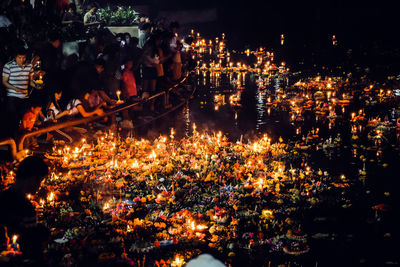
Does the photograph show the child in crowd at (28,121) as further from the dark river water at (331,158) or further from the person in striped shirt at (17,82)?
the dark river water at (331,158)

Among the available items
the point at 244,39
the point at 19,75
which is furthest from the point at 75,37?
the point at 244,39

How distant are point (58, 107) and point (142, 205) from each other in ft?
16.0

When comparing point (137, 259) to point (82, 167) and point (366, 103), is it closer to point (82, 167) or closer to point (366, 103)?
point (82, 167)

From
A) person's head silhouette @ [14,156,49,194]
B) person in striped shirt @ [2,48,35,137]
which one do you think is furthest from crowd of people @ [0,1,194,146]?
person's head silhouette @ [14,156,49,194]

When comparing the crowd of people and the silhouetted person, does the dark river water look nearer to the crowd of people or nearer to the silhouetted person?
the crowd of people

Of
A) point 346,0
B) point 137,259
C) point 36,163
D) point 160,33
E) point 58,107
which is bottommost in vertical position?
point 137,259

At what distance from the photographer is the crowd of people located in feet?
30.5

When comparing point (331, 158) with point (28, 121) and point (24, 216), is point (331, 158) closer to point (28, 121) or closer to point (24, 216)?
point (28, 121)

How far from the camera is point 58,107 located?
35.7 ft

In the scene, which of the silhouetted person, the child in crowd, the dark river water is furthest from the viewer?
the child in crowd

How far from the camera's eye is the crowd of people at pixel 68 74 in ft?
30.5

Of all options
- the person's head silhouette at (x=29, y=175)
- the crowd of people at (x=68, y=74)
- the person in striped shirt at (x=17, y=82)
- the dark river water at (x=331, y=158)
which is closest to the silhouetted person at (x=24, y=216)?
the person's head silhouette at (x=29, y=175)

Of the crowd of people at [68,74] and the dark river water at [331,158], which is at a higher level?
the crowd of people at [68,74]

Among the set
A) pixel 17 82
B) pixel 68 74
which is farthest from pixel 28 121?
pixel 68 74
